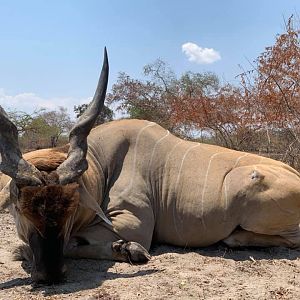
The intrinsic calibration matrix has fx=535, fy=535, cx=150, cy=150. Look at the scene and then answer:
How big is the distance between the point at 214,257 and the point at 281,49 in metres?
6.47

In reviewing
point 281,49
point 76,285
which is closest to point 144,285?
point 76,285

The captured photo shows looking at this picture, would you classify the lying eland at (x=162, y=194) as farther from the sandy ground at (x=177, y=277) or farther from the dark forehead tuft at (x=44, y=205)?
the dark forehead tuft at (x=44, y=205)

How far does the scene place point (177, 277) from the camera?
328 cm

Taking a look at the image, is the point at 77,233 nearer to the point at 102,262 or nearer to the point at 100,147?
the point at 102,262

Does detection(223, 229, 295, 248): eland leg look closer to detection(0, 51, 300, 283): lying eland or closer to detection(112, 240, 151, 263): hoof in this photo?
detection(0, 51, 300, 283): lying eland

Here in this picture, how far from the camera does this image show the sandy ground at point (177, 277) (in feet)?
9.72

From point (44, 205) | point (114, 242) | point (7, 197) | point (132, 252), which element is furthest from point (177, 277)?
point (7, 197)

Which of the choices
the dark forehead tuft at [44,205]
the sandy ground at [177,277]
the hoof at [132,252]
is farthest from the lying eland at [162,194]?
the dark forehead tuft at [44,205]

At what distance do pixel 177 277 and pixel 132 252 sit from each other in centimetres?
48

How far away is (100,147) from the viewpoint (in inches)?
162

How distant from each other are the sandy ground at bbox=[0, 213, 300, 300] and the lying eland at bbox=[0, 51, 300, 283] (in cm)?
13

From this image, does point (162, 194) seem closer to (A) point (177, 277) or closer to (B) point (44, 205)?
(A) point (177, 277)

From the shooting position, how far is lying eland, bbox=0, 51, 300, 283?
3686mm

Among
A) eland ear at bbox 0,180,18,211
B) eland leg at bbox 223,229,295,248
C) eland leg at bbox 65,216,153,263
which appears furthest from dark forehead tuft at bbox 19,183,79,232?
eland leg at bbox 223,229,295,248
